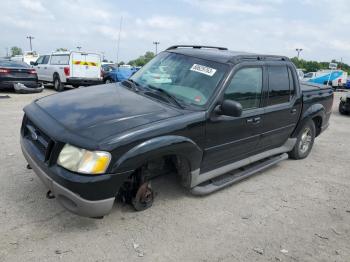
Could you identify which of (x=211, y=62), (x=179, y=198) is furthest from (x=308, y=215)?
(x=211, y=62)

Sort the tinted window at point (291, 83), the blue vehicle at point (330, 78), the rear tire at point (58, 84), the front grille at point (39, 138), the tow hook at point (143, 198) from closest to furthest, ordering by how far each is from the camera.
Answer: the front grille at point (39, 138), the tow hook at point (143, 198), the tinted window at point (291, 83), the rear tire at point (58, 84), the blue vehicle at point (330, 78)

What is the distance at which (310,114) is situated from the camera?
5.73 meters

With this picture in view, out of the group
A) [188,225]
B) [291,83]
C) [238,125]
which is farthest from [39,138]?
[291,83]

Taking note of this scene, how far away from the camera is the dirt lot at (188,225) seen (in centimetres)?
303

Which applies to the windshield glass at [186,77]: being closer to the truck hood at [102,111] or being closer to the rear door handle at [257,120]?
the truck hood at [102,111]

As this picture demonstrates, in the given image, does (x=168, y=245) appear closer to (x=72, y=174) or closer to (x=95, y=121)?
(x=72, y=174)

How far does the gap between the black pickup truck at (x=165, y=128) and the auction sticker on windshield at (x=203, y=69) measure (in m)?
0.01

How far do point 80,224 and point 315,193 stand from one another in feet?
10.5

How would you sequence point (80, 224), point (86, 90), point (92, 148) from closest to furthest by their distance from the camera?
point (92, 148) < point (80, 224) < point (86, 90)

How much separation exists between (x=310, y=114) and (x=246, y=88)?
2.04 meters

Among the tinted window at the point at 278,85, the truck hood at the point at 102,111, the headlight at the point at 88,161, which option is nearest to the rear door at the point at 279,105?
the tinted window at the point at 278,85

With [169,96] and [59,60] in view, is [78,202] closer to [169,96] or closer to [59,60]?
[169,96]

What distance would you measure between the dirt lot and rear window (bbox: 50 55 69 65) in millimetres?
11489

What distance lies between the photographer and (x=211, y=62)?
4.14 m
